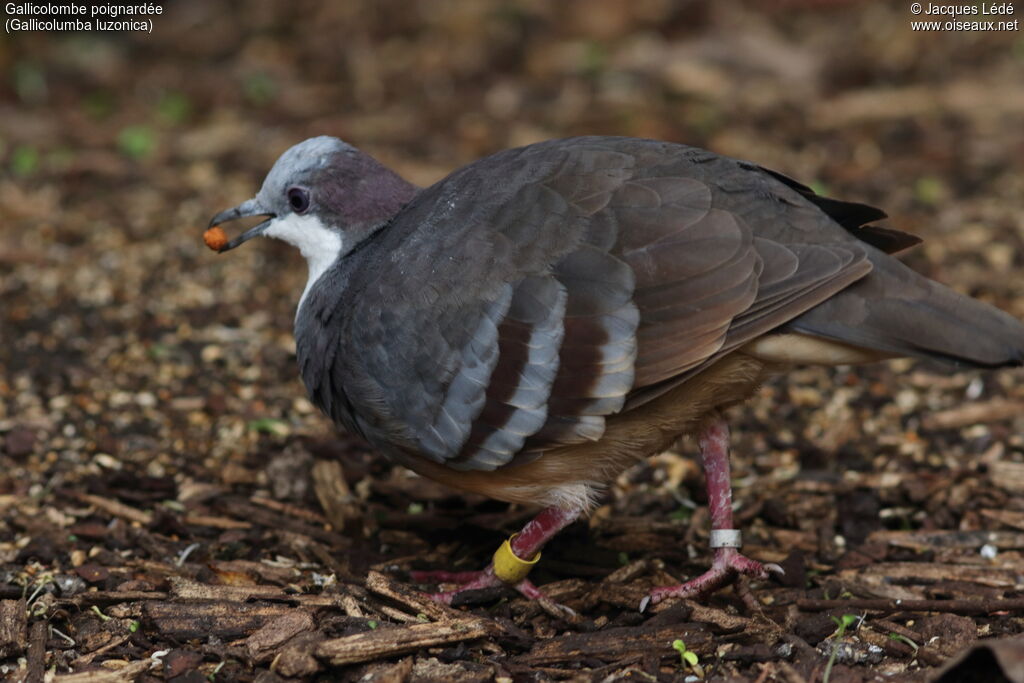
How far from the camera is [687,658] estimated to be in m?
4.12

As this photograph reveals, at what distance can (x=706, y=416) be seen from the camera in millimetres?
4688

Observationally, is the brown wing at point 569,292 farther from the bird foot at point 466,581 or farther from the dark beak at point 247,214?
the dark beak at point 247,214

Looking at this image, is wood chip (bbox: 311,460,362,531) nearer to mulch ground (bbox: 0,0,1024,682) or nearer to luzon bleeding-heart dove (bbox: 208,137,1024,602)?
mulch ground (bbox: 0,0,1024,682)

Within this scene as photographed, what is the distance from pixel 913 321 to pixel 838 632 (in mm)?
1086

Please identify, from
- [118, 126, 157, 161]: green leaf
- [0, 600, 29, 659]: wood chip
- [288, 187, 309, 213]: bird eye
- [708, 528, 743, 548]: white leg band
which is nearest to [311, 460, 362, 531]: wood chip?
[288, 187, 309, 213]: bird eye

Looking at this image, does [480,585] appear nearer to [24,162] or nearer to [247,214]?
[247,214]

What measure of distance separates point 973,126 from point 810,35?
1718mm

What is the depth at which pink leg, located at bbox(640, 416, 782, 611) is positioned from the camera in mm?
4609

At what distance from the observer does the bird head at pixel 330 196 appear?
4.98 m

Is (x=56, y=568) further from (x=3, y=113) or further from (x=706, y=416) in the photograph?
(x=3, y=113)

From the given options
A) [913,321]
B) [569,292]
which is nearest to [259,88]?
[569,292]

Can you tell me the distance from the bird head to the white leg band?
1.80 meters

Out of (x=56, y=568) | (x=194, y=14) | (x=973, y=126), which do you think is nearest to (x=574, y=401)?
(x=56, y=568)

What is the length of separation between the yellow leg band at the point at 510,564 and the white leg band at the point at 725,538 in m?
0.67
